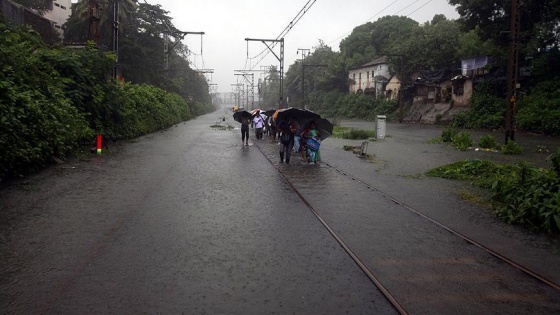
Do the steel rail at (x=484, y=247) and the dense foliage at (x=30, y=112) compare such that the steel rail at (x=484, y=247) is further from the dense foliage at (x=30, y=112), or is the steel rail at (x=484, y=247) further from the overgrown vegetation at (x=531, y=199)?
the dense foliage at (x=30, y=112)

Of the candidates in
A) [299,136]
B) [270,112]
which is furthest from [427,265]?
[270,112]

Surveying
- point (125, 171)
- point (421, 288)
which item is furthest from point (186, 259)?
point (125, 171)

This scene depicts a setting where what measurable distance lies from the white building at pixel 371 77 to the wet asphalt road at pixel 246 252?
2426 inches

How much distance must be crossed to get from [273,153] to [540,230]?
12383 millimetres

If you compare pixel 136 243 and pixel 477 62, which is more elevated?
pixel 477 62

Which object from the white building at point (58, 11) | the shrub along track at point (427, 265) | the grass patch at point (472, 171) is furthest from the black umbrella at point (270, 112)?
the white building at point (58, 11)

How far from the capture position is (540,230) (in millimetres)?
7156

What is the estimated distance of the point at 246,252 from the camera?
5688 millimetres

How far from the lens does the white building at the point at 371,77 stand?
70.1 m

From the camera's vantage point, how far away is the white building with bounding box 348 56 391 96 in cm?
7006

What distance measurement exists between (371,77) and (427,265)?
71776 mm

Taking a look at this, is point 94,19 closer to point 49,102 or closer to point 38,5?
point 49,102

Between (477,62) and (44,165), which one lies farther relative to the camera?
(477,62)

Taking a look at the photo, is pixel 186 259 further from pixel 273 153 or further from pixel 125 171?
pixel 273 153
